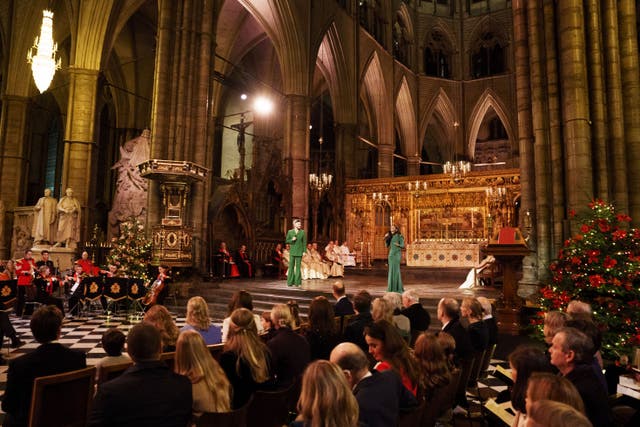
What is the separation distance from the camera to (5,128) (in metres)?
17.0

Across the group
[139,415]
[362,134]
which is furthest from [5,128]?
[139,415]

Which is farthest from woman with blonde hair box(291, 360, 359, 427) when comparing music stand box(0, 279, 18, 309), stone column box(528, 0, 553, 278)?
stone column box(528, 0, 553, 278)

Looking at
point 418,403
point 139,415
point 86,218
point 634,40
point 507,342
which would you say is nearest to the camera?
point 139,415

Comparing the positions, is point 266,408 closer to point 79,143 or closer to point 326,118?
point 79,143

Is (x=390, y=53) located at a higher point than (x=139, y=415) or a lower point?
higher

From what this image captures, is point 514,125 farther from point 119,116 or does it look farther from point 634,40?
point 119,116

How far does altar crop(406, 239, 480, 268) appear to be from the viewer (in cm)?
1576

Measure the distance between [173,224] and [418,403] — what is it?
9405mm

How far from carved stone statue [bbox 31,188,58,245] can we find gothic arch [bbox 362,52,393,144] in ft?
52.5

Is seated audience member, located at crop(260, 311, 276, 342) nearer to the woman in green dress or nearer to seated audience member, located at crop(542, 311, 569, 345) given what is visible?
seated audience member, located at crop(542, 311, 569, 345)

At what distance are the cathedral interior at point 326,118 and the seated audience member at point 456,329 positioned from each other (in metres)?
5.45

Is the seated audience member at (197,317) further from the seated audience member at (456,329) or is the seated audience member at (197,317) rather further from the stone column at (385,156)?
the stone column at (385,156)

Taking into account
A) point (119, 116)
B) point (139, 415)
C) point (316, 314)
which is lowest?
point (139, 415)

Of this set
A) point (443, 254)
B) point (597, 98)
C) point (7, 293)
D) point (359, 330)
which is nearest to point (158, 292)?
point (7, 293)
